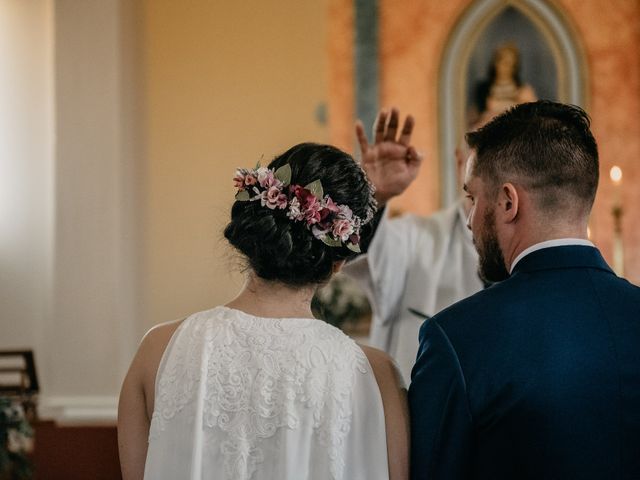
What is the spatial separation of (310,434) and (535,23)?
702 cm

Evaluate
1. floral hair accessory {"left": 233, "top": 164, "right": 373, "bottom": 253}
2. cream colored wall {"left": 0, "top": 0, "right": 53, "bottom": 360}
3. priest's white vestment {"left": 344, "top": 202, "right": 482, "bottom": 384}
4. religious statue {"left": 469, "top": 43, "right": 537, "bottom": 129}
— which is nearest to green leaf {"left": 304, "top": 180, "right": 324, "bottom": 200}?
floral hair accessory {"left": 233, "top": 164, "right": 373, "bottom": 253}

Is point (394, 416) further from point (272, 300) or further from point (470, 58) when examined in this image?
point (470, 58)

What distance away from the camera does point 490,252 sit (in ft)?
7.41

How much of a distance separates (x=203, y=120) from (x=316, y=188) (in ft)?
15.8

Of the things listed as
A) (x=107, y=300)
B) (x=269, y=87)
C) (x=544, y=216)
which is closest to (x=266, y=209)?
(x=544, y=216)

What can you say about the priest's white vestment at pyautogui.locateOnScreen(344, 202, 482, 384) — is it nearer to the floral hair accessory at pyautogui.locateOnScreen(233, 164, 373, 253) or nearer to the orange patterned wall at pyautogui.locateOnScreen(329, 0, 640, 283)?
the floral hair accessory at pyautogui.locateOnScreen(233, 164, 373, 253)

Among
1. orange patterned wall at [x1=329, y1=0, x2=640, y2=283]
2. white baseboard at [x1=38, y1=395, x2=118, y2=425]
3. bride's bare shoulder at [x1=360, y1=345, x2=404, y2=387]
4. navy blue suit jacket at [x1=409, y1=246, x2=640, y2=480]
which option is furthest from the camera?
orange patterned wall at [x1=329, y1=0, x2=640, y2=283]

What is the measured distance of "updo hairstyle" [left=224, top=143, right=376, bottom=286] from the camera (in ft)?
7.27

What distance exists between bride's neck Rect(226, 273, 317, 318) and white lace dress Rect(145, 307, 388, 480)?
31 millimetres

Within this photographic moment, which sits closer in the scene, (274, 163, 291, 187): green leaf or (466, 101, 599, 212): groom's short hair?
(466, 101, 599, 212): groom's short hair

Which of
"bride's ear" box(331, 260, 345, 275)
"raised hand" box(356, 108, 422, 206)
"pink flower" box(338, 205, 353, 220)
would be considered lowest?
"bride's ear" box(331, 260, 345, 275)

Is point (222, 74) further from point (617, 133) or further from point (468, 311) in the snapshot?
point (468, 311)

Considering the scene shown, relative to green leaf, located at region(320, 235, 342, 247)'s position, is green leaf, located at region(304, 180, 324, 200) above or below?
above

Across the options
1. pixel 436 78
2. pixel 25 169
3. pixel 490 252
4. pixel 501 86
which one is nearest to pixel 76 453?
pixel 25 169
